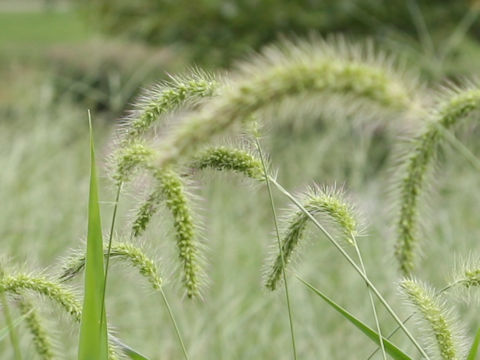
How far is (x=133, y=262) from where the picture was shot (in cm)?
125

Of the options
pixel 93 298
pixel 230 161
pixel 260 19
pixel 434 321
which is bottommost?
pixel 434 321

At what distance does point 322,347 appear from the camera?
301 centimetres

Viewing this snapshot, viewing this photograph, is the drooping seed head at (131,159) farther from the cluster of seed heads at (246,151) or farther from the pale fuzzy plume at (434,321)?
the pale fuzzy plume at (434,321)

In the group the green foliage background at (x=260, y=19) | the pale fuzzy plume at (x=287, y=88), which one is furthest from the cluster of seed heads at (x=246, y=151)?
the green foliage background at (x=260, y=19)

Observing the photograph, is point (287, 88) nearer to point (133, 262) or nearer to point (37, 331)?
point (133, 262)

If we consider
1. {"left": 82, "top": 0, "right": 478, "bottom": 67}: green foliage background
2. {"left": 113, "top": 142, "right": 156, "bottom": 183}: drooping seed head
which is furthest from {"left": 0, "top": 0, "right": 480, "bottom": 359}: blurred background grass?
{"left": 113, "top": 142, "right": 156, "bottom": 183}: drooping seed head

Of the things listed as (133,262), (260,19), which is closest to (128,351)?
(133,262)

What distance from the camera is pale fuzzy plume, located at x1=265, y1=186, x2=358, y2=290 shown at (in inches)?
50.6

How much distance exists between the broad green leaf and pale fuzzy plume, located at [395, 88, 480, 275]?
0.50 meters

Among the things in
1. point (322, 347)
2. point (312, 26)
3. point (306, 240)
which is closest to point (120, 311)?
point (322, 347)

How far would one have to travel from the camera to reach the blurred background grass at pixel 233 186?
3256 mm

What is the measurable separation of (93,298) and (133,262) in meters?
0.11

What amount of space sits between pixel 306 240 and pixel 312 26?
6.82 m

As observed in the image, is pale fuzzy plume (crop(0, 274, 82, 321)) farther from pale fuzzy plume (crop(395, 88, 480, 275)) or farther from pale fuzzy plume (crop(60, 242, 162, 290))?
pale fuzzy plume (crop(395, 88, 480, 275))
